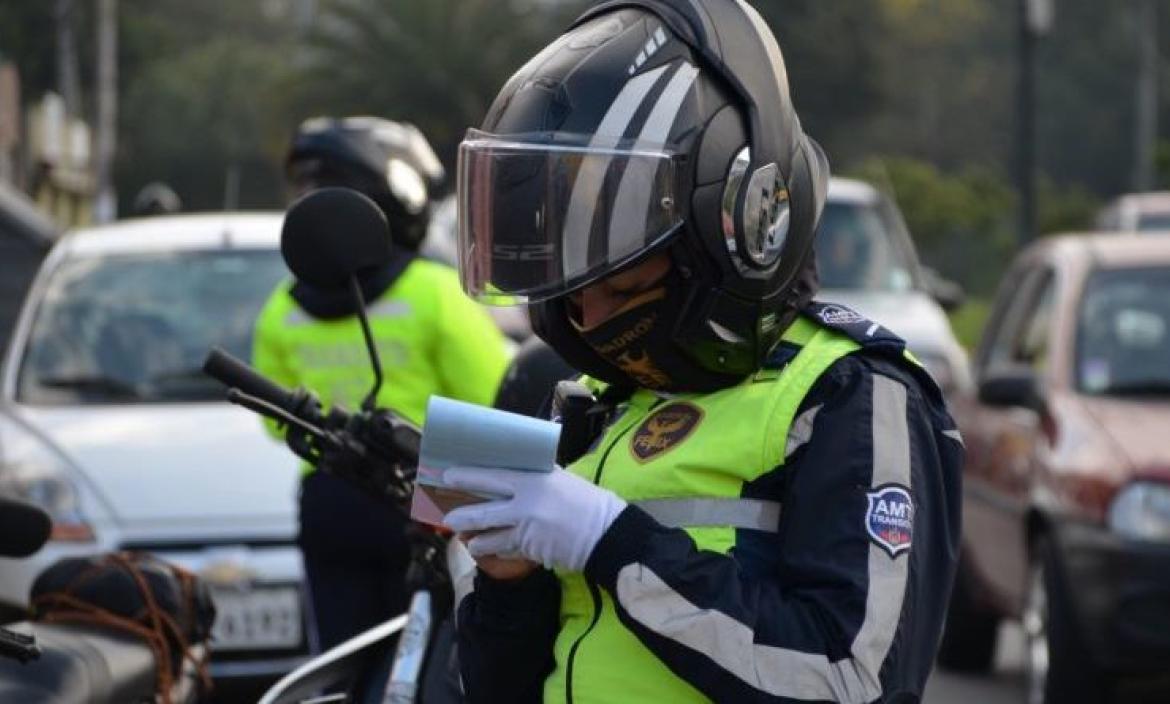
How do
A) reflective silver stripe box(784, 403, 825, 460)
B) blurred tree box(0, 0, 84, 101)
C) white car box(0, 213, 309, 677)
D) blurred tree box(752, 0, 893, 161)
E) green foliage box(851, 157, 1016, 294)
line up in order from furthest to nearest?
blurred tree box(752, 0, 893, 161) → green foliage box(851, 157, 1016, 294) → blurred tree box(0, 0, 84, 101) → white car box(0, 213, 309, 677) → reflective silver stripe box(784, 403, 825, 460)

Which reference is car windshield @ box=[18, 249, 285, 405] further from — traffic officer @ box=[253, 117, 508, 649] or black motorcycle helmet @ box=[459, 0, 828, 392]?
black motorcycle helmet @ box=[459, 0, 828, 392]

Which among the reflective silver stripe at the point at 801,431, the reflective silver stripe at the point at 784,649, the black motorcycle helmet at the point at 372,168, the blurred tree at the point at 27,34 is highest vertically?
the reflective silver stripe at the point at 801,431

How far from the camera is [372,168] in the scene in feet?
18.4

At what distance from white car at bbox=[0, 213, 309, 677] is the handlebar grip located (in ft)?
9.99

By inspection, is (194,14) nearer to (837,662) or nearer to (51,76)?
(51,76)

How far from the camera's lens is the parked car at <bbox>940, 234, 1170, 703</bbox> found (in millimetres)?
7215

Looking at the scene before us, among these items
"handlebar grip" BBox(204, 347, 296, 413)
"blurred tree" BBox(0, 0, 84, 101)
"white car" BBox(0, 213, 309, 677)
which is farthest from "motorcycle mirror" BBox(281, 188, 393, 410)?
"blurred tree" BBox(0, 0, 84, 101)

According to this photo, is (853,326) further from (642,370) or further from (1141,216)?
(1141,216)

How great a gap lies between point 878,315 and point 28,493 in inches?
249

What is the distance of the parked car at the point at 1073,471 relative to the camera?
721 centimetres

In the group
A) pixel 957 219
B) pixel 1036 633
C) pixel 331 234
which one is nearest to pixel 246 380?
pixel 331 234

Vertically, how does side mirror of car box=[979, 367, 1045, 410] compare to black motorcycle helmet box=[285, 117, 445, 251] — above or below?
below

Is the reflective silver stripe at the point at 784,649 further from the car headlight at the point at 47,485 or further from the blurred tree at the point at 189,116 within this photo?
the blurred tree at the point at 189,116

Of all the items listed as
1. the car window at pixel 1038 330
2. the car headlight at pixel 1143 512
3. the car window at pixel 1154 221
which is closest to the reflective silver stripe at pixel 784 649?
the car headlight at pixel 1143 512
